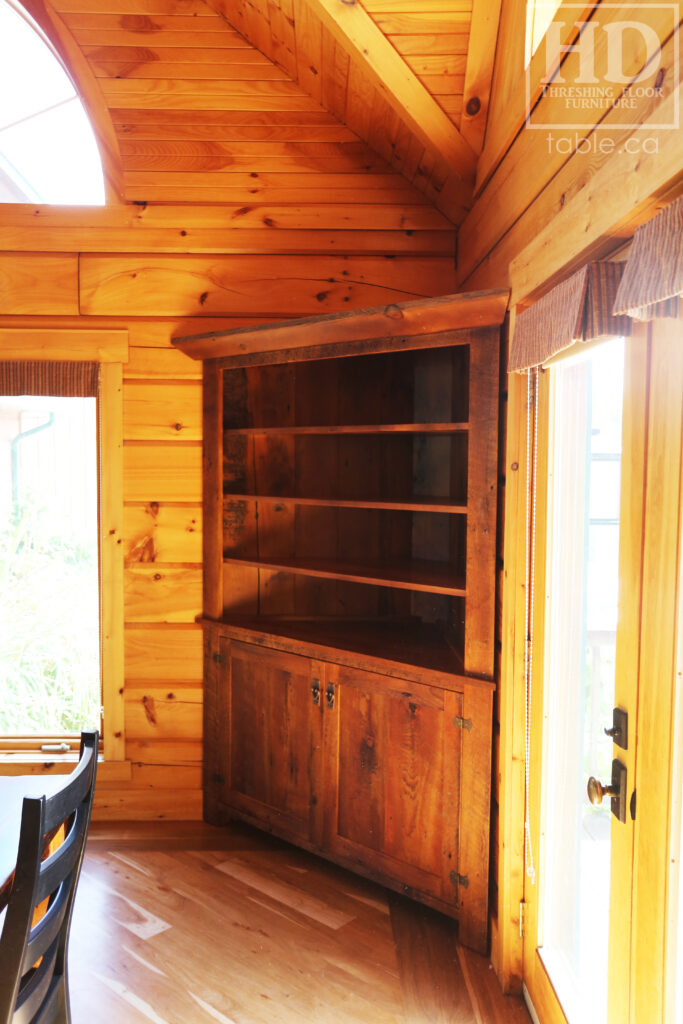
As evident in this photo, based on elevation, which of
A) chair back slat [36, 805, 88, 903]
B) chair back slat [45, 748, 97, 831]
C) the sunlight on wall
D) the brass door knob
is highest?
the sunlight on wall

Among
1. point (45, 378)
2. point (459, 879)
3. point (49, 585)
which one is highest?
point (45, 378)

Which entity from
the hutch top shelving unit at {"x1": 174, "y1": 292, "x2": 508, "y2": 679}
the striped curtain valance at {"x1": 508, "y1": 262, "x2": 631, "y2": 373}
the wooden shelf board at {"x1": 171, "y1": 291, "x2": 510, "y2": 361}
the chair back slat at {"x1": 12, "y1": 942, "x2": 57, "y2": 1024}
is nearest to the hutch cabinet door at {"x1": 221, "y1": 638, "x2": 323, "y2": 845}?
the hutch top shelving unit at {"x1": 174, "y1": 292, "x2": 508, "y2": 679}

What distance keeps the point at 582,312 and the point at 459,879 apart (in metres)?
1.98

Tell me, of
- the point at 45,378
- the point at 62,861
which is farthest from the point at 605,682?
the point at 45,378

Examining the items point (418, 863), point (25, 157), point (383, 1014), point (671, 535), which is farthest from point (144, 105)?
point (383, 1014)

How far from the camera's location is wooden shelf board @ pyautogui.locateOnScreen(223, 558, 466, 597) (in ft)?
8.47

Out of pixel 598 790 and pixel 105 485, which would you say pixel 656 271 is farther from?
pixel 105 485

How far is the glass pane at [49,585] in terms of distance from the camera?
3436 millimetres

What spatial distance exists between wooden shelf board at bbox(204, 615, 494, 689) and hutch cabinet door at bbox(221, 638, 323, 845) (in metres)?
0.07

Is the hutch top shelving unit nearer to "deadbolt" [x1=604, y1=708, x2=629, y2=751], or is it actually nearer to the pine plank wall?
the pine plank wall

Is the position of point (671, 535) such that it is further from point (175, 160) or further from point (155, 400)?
point (175, 160)

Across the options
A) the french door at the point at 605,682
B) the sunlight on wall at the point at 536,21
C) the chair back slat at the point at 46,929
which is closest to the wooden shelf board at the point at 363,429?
the french door at the point at 605,682

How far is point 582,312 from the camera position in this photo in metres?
1.49

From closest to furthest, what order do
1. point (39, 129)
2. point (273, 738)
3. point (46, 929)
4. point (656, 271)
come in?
1. point (656, 271)
2. point (46, 929)
3. point (273, 738)
4. point (39, 129)
